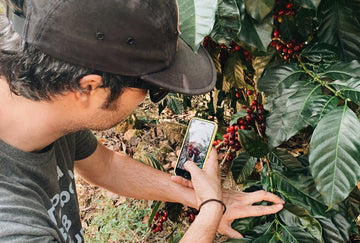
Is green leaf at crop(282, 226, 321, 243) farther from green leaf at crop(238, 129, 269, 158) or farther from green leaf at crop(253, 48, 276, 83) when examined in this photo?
green leaf at crop(253, 48, 276, 83)

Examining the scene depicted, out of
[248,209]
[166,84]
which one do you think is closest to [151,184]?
[248,209]

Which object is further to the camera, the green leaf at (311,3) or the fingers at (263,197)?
the fingers at (263,197)

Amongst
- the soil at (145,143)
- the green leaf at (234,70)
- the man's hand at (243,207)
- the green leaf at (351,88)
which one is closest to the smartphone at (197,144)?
the man's hand at (243,207)

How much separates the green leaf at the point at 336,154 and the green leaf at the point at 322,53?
0.96ft

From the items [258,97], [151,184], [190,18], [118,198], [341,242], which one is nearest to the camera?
[190,18]

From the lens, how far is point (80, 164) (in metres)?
1.78

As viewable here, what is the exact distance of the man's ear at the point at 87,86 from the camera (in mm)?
1072

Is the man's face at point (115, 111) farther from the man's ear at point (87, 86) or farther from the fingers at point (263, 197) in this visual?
the fingers at point (263, 197)

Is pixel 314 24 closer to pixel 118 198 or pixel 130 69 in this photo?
pixel 130 69

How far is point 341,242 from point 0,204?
118 cm

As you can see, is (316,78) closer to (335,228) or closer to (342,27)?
(342,27)

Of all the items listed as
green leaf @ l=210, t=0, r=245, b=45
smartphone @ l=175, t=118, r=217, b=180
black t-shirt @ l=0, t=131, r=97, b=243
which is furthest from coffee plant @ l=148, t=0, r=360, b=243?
black t-shirt @ l=0, t=131, r=97, b=243

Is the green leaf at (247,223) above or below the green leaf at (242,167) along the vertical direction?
below

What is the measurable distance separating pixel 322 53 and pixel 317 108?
29 cm
